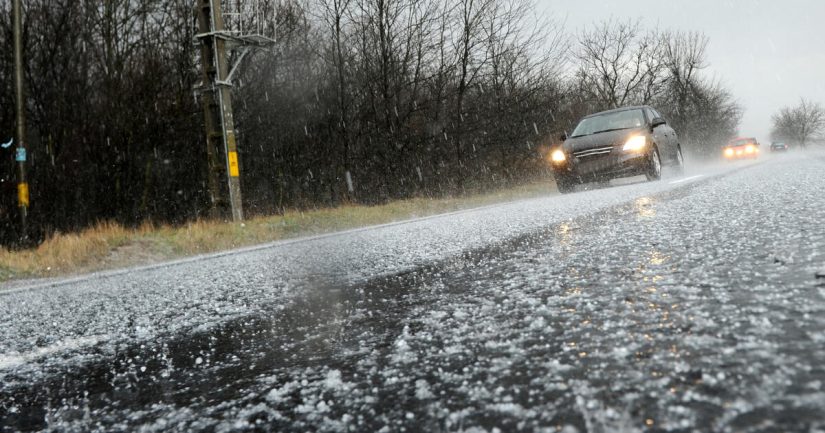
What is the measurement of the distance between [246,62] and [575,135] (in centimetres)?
1294

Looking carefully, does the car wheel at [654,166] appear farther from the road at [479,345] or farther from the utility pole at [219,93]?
the utility pole at [219,93]

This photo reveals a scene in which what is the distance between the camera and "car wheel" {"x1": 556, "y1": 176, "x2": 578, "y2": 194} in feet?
39.6

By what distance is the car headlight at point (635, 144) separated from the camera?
37.2 feet

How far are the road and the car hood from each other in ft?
24.8

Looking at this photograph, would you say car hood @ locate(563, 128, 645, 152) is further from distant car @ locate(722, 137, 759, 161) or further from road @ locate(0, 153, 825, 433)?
distant car @ locate(722, 137, 759, 161)

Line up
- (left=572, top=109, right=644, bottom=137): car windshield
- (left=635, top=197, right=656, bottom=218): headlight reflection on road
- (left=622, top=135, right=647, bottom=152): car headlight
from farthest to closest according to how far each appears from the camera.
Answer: (left=572, top=109, right=644, bottom=137): car windshield → (left=622, top=135, right=647, bottom=152): car headlight → (left=635, top=197, right=656, bottom=218): headlight reflection on road

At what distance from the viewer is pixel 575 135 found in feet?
40.8

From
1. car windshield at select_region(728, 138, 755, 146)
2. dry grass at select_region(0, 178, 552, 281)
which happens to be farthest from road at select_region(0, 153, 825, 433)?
car windshield at select_region(728, 138, 755, 146)

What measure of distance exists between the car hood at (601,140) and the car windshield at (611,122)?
0.25m

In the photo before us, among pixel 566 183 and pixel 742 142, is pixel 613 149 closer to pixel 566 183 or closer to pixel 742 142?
pixel 566 183

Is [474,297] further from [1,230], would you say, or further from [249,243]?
[1,230]

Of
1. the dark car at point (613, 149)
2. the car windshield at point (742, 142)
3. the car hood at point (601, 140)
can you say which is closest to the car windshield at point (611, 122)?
the dark car at point (613, 149)

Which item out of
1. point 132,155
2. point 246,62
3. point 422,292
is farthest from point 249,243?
point 246,62

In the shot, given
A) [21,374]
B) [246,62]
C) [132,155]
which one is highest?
[246,62]
